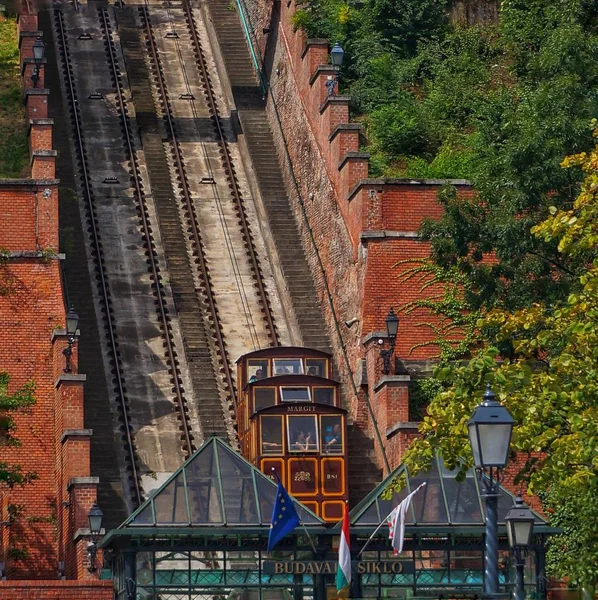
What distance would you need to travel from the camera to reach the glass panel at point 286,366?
142 feet

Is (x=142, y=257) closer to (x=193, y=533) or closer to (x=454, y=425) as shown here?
(x=193, y=533)

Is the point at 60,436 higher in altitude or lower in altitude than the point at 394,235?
lower

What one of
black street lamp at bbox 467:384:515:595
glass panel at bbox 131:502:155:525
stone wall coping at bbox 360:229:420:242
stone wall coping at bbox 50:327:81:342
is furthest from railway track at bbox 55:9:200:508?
black street lamp at bbox 467:384:515:595

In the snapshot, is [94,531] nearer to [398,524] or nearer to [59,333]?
[59,333]

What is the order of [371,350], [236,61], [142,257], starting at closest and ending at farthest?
[371,350] < [142,257] < [236,61]

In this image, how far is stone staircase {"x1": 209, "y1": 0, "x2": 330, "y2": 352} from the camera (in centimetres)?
4784

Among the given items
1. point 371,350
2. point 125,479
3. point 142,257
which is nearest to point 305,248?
point 142,257

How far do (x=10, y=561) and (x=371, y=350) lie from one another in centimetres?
868

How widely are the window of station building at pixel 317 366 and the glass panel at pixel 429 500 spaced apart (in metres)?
10.1

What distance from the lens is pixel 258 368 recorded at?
43281 millimetres

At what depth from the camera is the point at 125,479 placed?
4162cm

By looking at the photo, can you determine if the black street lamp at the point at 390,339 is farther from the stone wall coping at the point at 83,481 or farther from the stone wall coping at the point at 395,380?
the stone wall coping at the point at 83,481

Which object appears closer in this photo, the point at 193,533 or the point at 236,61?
the point at 193,533

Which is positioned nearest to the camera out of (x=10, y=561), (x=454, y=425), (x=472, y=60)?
(x=454, y=425)
